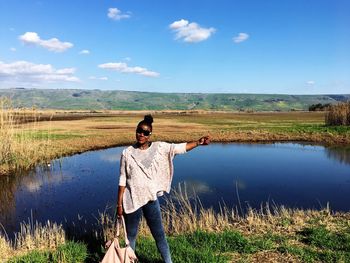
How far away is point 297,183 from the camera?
64.6ft

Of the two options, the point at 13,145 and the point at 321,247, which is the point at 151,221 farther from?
the point at 13,145

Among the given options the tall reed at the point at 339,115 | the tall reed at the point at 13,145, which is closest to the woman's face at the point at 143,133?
the tall reed at the point at 13,145

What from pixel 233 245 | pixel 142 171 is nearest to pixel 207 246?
pixel 233 245

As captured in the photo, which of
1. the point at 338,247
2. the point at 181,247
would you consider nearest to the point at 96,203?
the point at 181,247

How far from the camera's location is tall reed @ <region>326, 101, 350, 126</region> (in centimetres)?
4397

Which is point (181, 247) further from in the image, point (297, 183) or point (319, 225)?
point (297, 183)

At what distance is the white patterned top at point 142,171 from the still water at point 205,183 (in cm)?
726

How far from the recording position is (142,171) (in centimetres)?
621

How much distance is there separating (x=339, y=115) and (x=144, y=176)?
147 feet

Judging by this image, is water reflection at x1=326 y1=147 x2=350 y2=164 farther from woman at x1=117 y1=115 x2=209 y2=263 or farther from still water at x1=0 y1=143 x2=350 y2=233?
A: woman at x1=117 y1=115 x2=209 y2=263

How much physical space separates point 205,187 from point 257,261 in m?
10.9

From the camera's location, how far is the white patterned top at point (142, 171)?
618 cm

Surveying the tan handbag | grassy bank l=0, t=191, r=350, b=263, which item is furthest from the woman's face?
grassy bank l=0, t=191, r=350, b=263

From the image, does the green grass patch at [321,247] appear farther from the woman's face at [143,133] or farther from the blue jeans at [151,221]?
the woman's face at [143,133]
